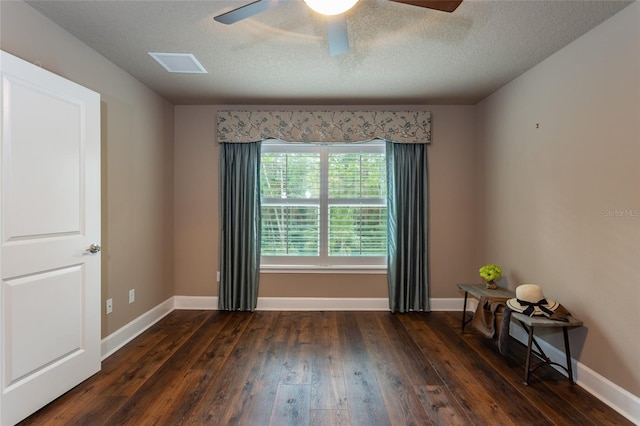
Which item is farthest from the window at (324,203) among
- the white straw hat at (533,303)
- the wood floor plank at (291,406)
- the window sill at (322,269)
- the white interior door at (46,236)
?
the white interior door at (46,236)

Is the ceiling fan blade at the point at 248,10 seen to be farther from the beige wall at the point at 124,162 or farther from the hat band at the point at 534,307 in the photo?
the hat band at the point at 534,307

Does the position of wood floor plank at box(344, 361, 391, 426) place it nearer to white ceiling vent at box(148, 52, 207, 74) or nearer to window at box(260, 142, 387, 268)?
window at box(260, 142, 387, 268)

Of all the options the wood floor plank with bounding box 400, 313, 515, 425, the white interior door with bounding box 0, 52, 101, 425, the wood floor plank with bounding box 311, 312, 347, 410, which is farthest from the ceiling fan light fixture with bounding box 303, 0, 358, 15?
the wood floor plank with bounding box 400, 313, 515, 425

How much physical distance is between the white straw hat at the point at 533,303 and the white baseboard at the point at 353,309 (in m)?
0.45

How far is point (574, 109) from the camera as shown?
233cm

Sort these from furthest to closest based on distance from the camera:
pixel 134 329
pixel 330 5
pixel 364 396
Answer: pixel 134 329
pixel 364 396
pixel 330 5

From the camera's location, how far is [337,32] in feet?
6.14

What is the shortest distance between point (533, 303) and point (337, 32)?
2.34 m

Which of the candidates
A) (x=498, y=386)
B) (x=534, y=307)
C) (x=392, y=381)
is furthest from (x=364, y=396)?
(x=534, y=307)

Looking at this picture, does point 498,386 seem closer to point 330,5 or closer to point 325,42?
point 330,5

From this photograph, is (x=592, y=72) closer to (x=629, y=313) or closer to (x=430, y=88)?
(x=430, y=88)

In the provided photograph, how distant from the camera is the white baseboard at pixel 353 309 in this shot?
1.96m

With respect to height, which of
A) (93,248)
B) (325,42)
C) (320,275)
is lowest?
(320,275)

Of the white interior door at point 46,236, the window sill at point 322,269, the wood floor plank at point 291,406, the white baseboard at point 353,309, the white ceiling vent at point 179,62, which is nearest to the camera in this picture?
the white interior door at point 46,236
